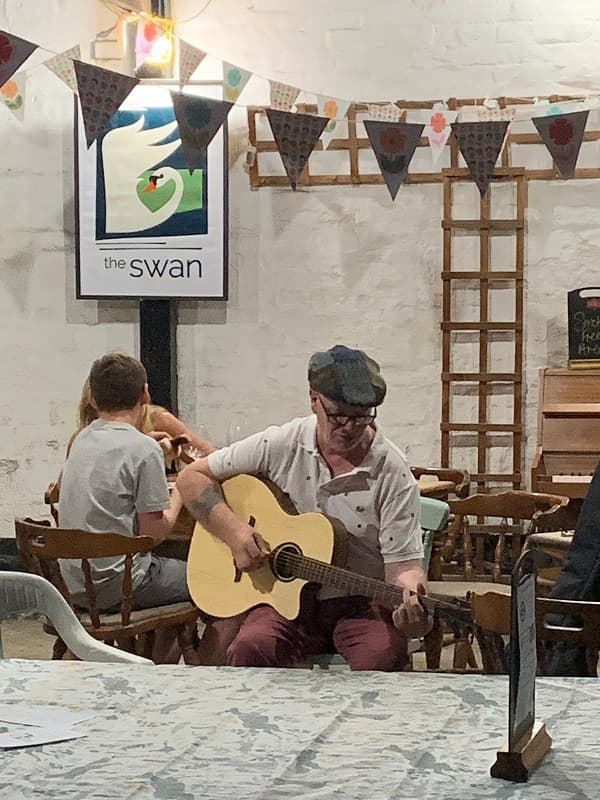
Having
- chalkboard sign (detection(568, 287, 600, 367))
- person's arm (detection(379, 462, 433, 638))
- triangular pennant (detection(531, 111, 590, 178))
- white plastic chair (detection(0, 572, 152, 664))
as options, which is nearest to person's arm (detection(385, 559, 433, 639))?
person's arm (detection(379, 462, 433, 638))

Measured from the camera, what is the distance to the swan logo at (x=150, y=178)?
623 centimetres

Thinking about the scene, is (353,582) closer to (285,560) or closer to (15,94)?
(285,560)

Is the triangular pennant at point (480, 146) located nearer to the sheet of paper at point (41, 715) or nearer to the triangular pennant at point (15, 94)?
the triangular pennant at point (15, 94)

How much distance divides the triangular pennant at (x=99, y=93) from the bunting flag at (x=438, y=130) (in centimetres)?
164

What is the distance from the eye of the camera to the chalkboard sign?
5.83 m

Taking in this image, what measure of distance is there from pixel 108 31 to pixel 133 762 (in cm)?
531

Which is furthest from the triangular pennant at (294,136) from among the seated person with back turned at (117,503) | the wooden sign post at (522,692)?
the wooden sign post at (522,692)

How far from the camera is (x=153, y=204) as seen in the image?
20.6 feet

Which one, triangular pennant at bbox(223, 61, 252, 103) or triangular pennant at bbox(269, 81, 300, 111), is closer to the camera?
triangular pennant at bbox(223, 61, 252, 103)

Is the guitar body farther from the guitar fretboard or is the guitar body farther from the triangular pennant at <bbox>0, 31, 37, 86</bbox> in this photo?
the triangular pennant at <bbox>0, 31, 37, 86</bbox>

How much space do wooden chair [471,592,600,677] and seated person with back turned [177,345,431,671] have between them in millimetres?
507

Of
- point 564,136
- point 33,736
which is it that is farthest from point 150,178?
point 33,736

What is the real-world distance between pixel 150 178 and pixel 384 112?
1.23 metres

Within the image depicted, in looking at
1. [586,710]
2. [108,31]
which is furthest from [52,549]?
[108,31]
